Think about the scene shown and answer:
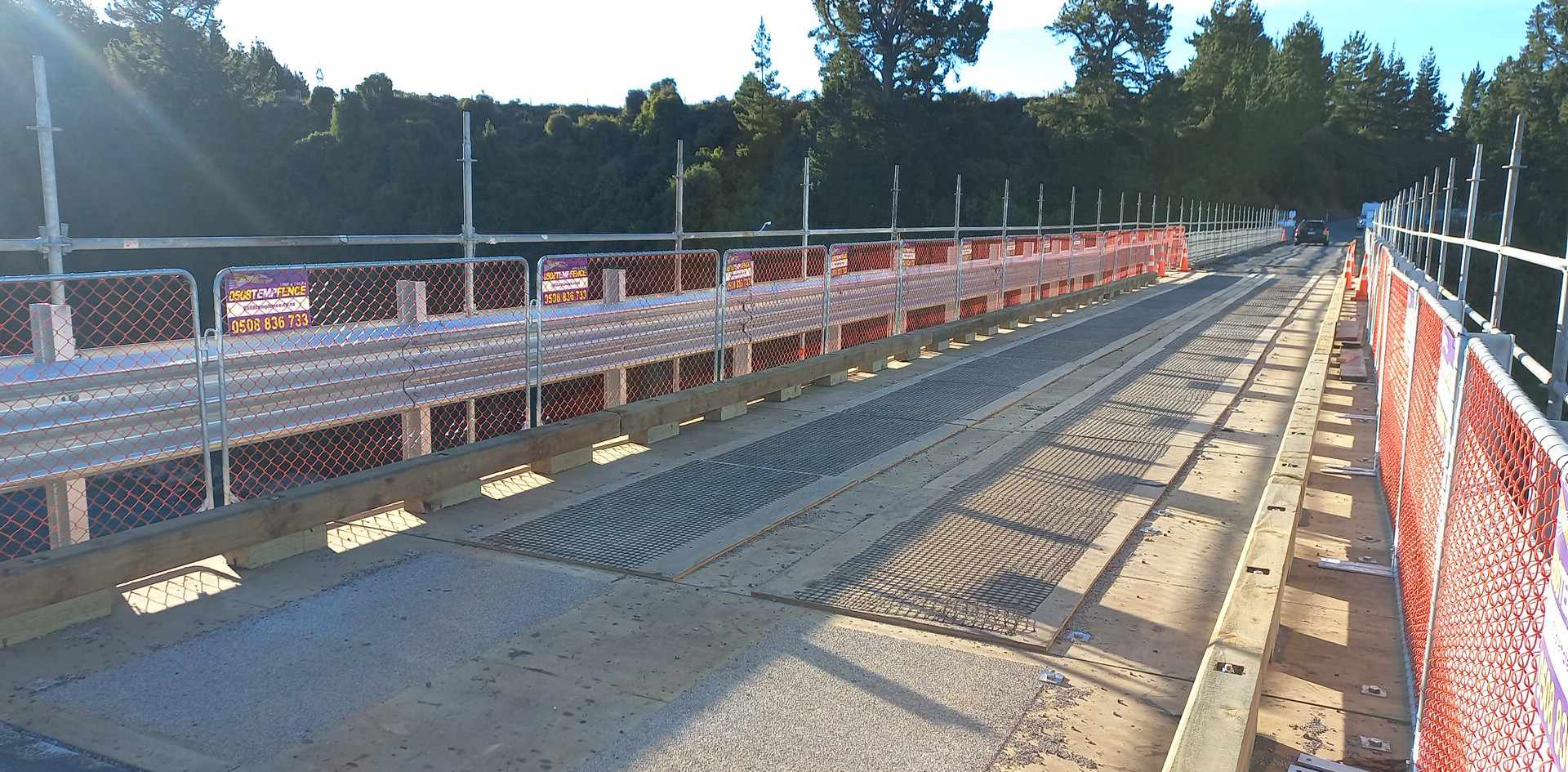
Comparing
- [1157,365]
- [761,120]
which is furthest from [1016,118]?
[1157,365]

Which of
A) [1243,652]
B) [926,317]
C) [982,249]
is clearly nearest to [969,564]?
[1243,652]

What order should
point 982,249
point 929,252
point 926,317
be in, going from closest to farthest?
point 929,252 < point 926,317 < point 982,249

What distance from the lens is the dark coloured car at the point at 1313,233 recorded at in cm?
8356

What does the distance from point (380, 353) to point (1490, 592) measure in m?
6.21

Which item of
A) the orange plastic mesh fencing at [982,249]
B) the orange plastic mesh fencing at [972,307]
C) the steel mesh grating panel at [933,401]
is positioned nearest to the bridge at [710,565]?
the steel mesh grating panel at [933,401]

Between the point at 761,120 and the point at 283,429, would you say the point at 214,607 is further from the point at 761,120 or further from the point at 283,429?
the point at 761,120

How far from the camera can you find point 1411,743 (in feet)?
14.9

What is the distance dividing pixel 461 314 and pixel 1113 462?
5112 mm

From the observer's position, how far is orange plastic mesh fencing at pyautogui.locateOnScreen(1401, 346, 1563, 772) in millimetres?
2830

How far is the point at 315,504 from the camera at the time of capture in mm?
6473

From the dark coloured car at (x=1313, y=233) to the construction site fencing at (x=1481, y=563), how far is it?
84446 millimetres

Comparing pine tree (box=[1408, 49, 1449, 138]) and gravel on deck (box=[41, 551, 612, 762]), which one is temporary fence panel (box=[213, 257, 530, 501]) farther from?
pine tree (box=[1408, 49, 1449, 138])

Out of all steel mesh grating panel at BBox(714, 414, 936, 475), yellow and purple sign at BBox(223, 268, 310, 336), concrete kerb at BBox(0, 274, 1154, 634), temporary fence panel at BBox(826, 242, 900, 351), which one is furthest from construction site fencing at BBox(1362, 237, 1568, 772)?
temporary fence panel at BBox(826, 242, 900, 351)

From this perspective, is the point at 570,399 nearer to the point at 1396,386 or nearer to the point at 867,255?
the point at 867,255
